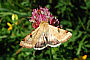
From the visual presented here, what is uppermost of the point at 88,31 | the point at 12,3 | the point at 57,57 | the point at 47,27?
the point at 12,3

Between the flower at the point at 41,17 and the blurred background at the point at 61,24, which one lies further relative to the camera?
the blurred background at the point at 61,24

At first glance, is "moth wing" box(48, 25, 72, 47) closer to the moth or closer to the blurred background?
the moth

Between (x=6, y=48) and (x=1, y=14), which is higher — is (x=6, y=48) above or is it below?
below

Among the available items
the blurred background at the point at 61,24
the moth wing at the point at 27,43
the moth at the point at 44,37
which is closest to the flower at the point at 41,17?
the moth at the point at 44,37

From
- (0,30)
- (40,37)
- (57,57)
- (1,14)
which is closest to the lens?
(40,37)

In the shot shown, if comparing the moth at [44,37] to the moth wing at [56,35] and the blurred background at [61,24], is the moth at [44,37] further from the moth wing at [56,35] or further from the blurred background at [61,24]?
the blurred background at [61,24]

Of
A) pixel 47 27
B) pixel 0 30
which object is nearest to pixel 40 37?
pixel 47 27

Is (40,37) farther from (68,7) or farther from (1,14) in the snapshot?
(1,14)
